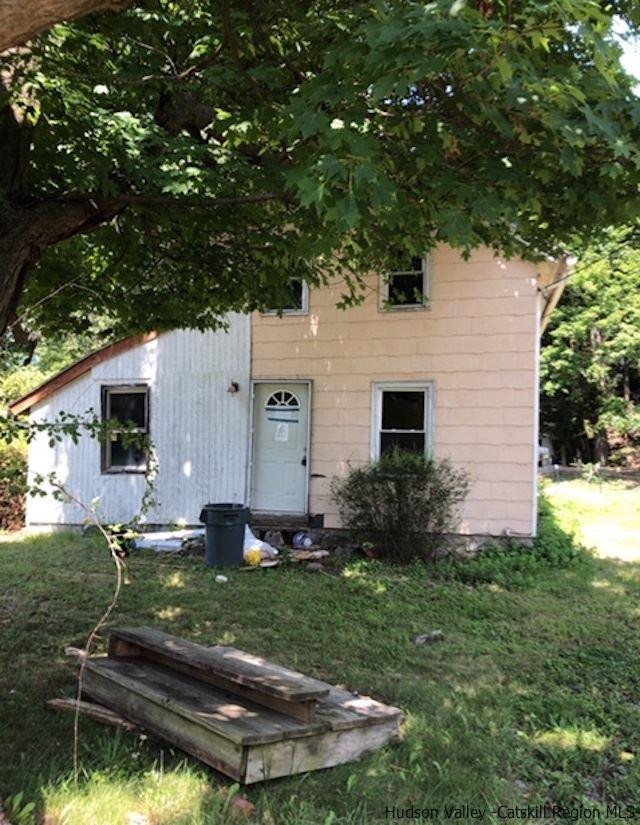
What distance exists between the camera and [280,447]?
10523mm

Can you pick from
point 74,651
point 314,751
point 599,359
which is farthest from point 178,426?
point 599,359

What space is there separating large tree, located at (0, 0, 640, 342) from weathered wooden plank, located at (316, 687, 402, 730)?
2434 mm

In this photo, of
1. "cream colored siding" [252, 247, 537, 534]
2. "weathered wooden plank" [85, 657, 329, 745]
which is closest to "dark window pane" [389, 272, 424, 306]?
"cream colored siding" [252, 247, 537, 534]

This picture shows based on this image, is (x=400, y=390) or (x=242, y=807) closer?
(x=242, y=807)

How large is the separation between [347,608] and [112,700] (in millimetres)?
3142

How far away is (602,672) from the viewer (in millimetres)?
4863

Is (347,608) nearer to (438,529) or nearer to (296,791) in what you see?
(438,529)

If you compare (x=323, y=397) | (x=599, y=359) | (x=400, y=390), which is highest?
(x=599, y=359)

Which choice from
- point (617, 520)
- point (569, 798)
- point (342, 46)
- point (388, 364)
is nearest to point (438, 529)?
point (388, 364)

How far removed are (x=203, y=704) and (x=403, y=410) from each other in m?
6.97

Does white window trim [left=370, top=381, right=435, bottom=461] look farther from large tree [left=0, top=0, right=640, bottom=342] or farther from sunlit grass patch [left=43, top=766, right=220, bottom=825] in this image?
sunlit grass patch [left=43, top=766, right=220, bottom=825]

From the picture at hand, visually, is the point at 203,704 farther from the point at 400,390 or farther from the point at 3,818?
the point at 400,390

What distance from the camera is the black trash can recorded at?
8812mm

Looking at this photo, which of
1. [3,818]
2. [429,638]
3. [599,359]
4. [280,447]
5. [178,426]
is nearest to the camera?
[3,818]
